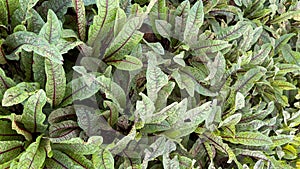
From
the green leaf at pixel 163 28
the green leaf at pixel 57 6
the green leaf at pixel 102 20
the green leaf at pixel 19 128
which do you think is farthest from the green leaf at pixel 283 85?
the green leaf at pixel 19 128

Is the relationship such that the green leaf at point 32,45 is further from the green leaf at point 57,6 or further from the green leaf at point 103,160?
the green leaf at point 103,160

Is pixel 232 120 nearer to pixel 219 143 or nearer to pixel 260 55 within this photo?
pixel 219 143

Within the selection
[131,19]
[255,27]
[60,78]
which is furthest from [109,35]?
[255,27]

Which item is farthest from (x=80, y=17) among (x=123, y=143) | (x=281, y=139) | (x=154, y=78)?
(x=281, y=139)

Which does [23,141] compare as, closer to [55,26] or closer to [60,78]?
[60,78]

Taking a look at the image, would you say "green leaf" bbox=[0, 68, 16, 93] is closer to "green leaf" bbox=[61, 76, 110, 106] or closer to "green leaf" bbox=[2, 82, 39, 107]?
"green leaf" bbox=[2, 82, 39, 107]

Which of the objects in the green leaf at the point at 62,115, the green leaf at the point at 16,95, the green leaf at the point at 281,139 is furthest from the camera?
the green leaf at the point at 281,139
